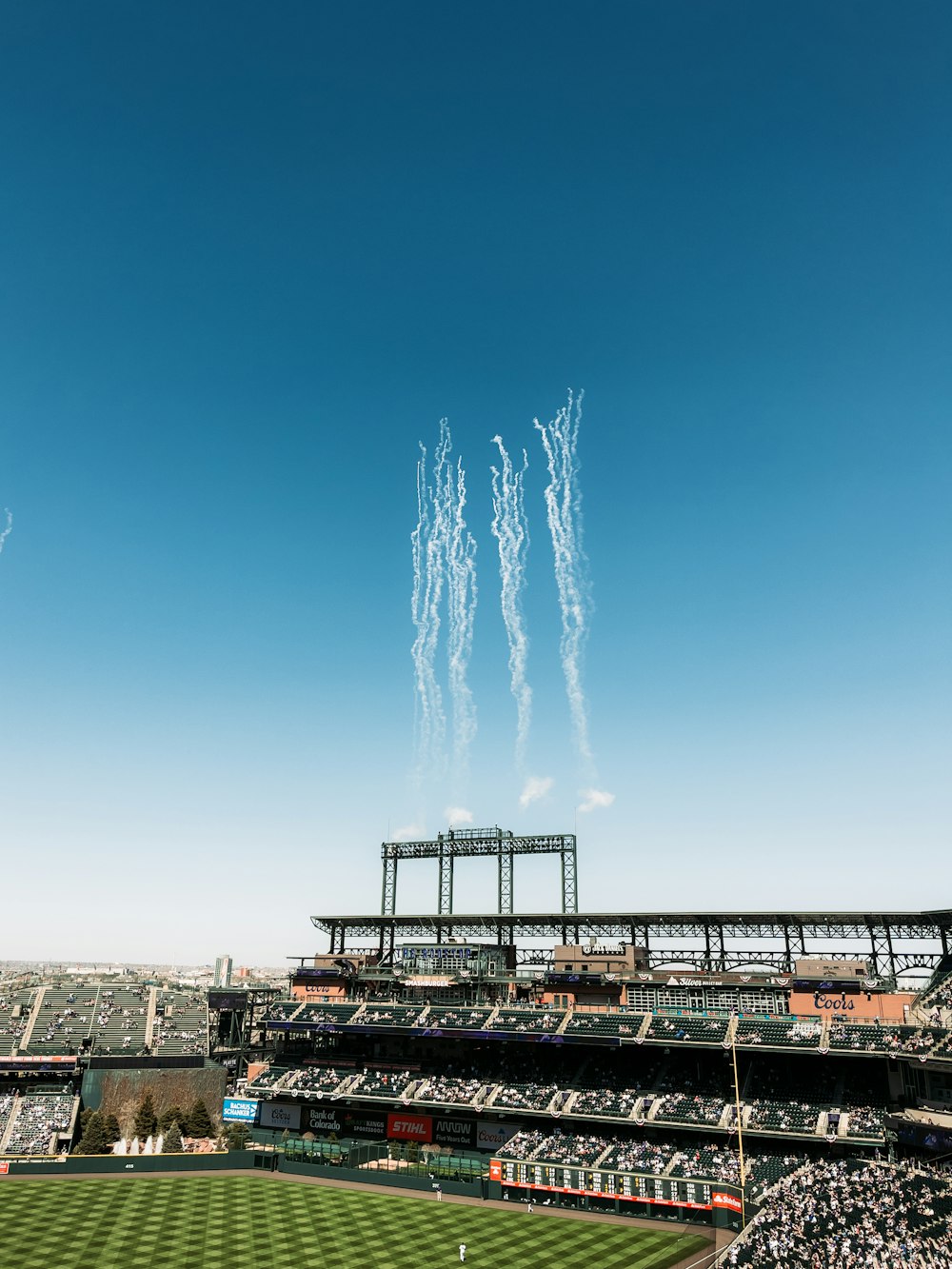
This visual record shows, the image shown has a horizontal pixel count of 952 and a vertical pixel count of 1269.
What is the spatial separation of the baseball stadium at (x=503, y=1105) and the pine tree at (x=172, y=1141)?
11.9 inches

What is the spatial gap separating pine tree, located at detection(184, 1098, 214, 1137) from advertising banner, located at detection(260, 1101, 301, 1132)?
14.3 feet

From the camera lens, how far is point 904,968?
6781cm

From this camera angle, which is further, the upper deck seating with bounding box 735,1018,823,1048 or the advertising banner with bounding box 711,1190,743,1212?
the upper deck seating with bounding box 735,1018,823,1048

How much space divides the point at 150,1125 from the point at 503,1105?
2918cm

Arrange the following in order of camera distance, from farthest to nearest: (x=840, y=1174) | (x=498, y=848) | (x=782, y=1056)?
1. (x=498, y=848)
2. (x=782, y=1056)
3. (x=840, y=1174)

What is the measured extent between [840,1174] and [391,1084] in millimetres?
34638

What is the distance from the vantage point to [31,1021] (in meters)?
81.4

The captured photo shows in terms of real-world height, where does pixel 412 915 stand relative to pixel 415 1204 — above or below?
above

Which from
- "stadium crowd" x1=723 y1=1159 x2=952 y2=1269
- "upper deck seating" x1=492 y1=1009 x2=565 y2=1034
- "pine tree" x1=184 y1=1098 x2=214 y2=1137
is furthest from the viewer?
"pine tree" x1=184 y1=1098 x2=214 y2=1137

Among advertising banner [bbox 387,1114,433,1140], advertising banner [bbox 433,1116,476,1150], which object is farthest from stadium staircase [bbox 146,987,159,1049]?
advertising banner [bbox 433,1116,476,1150]

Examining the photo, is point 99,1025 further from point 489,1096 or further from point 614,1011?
point 614,1011

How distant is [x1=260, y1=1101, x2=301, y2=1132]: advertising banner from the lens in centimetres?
7200

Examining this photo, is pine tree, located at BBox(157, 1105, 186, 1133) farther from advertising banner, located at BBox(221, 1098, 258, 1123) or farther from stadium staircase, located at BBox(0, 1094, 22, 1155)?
stadium staircase, located at BBox(0, 1094, 22, 1155)

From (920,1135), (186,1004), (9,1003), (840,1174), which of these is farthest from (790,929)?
(9,1003)
